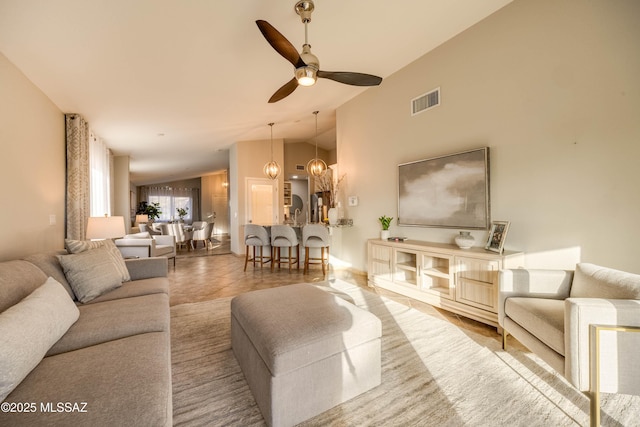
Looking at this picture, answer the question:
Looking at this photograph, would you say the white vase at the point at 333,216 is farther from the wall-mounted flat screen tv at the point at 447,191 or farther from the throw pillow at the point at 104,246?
the throw pillow at the point at 104,246

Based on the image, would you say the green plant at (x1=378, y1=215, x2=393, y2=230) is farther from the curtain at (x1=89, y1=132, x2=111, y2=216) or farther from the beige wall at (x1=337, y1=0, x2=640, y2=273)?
the curtain at (x1=89, y1=132, x2=111, y2=216)

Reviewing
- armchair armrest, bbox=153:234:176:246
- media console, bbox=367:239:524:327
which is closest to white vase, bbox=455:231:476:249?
media console, bbox=367:239:524:327

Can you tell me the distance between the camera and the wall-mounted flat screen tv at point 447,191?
290 cm

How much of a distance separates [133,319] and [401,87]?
4.25 meters

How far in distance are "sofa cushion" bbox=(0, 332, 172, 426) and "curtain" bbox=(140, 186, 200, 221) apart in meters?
13.0

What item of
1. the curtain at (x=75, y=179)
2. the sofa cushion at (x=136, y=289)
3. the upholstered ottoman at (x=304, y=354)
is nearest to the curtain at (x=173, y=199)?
the curtain at (x=75, y=179)

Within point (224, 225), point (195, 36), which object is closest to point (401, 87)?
point (195, 36)

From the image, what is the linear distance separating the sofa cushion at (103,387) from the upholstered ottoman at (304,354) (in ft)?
1.62

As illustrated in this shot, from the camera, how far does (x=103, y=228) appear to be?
308 cm

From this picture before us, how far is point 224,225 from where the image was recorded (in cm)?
1257

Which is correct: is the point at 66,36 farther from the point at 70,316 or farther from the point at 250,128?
the point at 250,128

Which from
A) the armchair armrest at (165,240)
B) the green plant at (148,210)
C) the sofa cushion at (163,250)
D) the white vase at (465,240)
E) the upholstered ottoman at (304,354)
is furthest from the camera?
the green plant at (148,210)

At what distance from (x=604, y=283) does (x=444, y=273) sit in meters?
1.41

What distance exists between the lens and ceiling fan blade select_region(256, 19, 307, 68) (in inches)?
76.7
